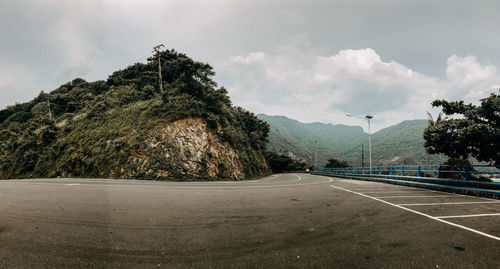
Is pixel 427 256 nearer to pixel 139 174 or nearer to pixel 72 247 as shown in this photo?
pixel 72 247

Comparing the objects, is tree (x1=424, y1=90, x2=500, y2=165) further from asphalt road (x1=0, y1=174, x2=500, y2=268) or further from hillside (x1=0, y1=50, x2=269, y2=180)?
hillside (x1=0, y1=50, x2=269, y2=180)

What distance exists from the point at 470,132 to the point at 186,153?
22486 millimetres

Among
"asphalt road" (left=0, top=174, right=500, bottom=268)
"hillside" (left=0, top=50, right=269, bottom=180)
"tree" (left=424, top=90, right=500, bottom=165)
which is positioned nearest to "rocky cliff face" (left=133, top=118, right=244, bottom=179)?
"hillside" (left=0, top=50, right=269, bottom=180)

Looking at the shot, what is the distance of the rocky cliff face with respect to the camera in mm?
20938

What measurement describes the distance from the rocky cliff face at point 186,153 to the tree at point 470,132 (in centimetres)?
1952

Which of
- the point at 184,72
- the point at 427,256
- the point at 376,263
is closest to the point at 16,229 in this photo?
the point at 376,263

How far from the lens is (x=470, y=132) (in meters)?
12.8

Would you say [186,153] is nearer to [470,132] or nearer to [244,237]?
[244,237]

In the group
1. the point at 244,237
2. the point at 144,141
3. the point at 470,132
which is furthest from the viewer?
the point at 144,141

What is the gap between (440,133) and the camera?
15.0m

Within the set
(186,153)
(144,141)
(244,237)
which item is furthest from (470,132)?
(144,141)

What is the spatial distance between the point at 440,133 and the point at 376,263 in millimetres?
16945

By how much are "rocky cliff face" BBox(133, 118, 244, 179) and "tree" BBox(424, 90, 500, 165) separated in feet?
64.0

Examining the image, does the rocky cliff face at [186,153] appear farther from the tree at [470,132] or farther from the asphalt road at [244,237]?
the tree at [470,132]
